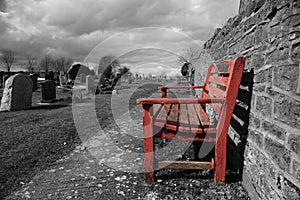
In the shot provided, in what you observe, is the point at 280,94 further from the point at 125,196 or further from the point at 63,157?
the point at 63,157

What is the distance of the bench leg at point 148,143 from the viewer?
80.2 inches

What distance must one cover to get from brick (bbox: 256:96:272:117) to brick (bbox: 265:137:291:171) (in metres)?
0.20

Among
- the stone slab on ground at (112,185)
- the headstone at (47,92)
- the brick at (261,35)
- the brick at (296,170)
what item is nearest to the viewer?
the brick at (296,170)

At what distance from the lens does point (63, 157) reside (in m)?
2.75

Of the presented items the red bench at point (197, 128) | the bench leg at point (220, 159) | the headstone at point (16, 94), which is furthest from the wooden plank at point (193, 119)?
the headstone at point (16, 94)

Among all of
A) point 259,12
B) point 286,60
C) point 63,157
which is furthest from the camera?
point 63,157

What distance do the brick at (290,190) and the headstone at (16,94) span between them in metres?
7.38

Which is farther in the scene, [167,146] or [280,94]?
[167,146]

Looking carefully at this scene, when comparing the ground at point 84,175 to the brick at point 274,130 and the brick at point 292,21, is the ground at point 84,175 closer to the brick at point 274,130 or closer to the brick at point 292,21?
the brick at point 274,130

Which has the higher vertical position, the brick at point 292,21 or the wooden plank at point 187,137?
the brick at point 292,21

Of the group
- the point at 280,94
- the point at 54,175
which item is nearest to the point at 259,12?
the point at 280,94

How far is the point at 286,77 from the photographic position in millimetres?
1270

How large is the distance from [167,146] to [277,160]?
1867 mm

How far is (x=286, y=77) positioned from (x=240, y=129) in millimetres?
1044
